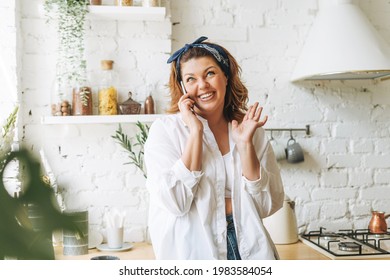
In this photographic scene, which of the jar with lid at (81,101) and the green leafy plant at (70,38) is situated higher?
the green leafy plant at (70,38)

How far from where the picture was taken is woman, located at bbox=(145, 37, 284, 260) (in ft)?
3.89

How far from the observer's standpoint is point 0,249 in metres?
0.28

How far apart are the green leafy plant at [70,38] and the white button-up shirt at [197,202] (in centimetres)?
60

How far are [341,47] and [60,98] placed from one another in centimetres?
102

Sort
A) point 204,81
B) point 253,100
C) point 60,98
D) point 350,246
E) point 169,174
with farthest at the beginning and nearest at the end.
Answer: point 253,100
point 60,98
point 350,246
point 204,81
point 169,174

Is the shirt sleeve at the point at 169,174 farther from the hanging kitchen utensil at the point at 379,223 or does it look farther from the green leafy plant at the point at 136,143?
the hanging kitchen utensil at the point at 379,223

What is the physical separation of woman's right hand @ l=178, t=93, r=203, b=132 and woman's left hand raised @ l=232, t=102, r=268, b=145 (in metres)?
0.10

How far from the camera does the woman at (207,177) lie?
1185 mm

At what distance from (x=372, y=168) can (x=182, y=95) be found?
1024 millimetres

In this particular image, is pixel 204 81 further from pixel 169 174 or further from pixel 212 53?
pixel 169 174

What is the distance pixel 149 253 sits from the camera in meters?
1.68

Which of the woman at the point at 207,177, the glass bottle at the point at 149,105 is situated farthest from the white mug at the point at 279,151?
the woman at the point at 207,177

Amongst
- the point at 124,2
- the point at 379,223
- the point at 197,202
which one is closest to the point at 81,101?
the point at 124,2
